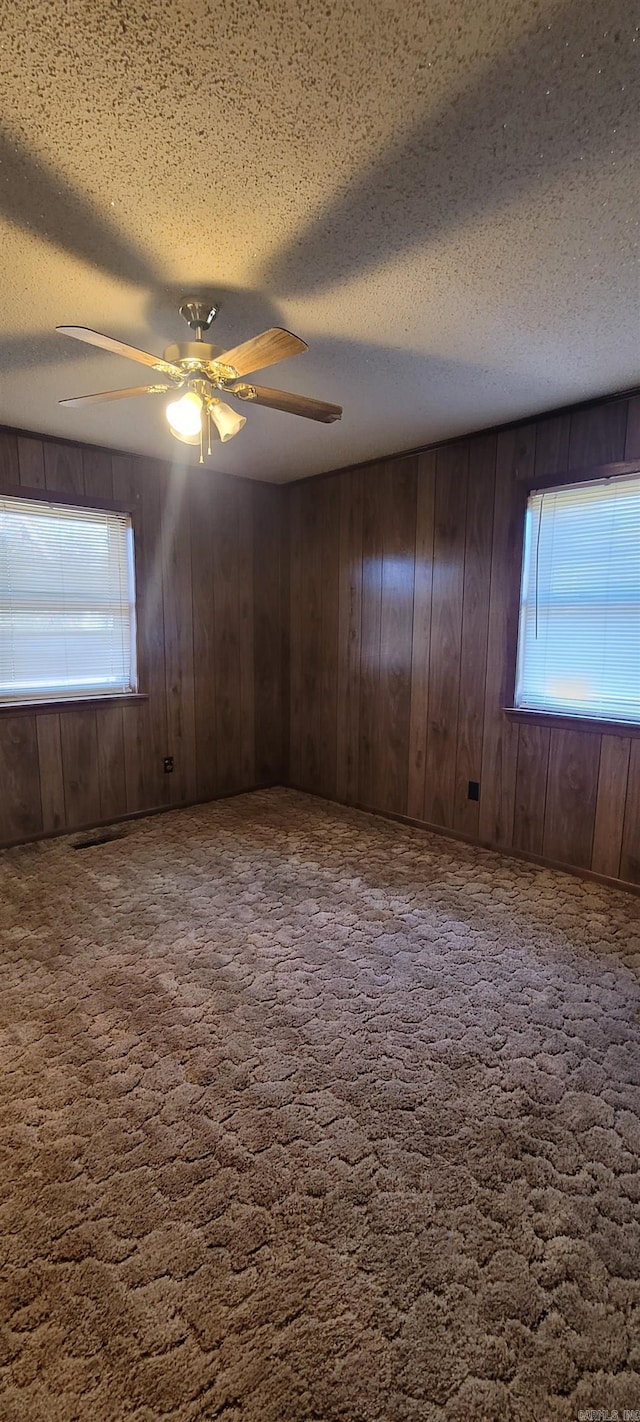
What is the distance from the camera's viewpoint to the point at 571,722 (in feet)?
10.6

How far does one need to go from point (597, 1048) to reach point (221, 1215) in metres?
1.26

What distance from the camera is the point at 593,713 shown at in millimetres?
3168

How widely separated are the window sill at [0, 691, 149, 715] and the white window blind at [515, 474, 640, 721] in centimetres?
250

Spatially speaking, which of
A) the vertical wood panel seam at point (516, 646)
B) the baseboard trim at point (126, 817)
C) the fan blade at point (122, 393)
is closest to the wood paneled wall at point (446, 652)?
the vertical wood panel seam at point (516, 646)

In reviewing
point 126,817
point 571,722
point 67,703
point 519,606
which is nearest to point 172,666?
point 67,703

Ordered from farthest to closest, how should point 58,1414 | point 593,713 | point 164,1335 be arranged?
point 593,713, point 164,1335, point 58,1414

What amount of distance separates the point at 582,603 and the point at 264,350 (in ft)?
6.77

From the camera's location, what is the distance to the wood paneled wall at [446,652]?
10.4ft

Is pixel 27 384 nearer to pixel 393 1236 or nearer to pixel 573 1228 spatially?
pixel 393 1236

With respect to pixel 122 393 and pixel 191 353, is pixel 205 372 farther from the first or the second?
pixel 122 393

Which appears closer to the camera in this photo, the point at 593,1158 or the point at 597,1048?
the point at 593,1158

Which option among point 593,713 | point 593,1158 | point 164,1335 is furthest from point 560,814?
point 164,1335

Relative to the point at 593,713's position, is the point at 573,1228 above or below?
below

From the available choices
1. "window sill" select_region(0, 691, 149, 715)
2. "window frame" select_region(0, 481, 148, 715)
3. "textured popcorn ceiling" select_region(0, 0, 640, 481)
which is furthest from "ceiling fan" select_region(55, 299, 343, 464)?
"window sill" select_region(0, 691, 149, 715)
